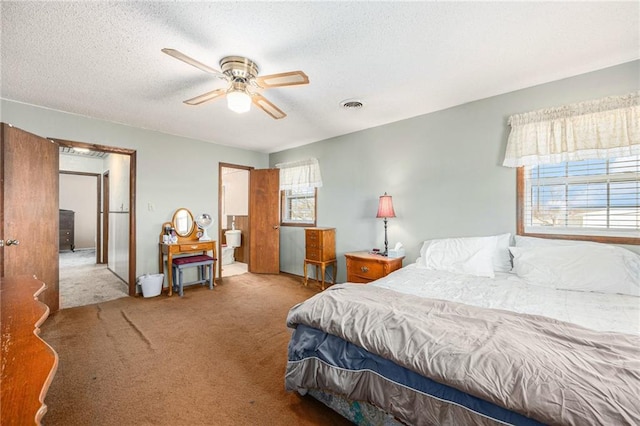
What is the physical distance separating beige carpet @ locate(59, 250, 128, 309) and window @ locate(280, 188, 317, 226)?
285 centimetres

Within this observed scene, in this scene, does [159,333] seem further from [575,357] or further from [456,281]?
[575,357]

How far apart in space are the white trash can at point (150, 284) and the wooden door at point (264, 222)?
1677 mm

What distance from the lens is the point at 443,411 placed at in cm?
110

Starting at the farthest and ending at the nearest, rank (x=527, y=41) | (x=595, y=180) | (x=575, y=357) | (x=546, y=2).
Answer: (x=595, y=180) → (x=527, y=41) → (x=546, y=2) → (x=575, y=357)

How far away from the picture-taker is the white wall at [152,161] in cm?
326

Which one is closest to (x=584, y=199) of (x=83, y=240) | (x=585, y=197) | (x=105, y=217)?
(x=585, y=197)

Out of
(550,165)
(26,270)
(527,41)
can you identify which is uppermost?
(527,41)

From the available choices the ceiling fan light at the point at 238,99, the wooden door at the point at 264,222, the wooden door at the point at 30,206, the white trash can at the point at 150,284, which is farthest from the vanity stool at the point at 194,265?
the ceiling fan light at the point at 238,99

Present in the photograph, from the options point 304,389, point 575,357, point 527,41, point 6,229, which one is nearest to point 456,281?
point 575,357

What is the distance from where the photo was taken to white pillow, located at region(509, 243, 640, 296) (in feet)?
6.21

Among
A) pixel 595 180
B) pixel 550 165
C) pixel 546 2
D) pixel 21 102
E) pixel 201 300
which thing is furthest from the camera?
pixel 201 300

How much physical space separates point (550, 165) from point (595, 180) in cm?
34

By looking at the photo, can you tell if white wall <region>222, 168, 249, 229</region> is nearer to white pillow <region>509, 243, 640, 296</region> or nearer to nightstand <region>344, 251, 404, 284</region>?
nightstand <region>344, 251, 404, 284</region>

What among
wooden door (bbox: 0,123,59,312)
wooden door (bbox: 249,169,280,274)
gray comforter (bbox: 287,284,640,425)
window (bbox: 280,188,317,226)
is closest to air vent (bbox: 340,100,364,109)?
window (bbox: 280,188,317,226)
